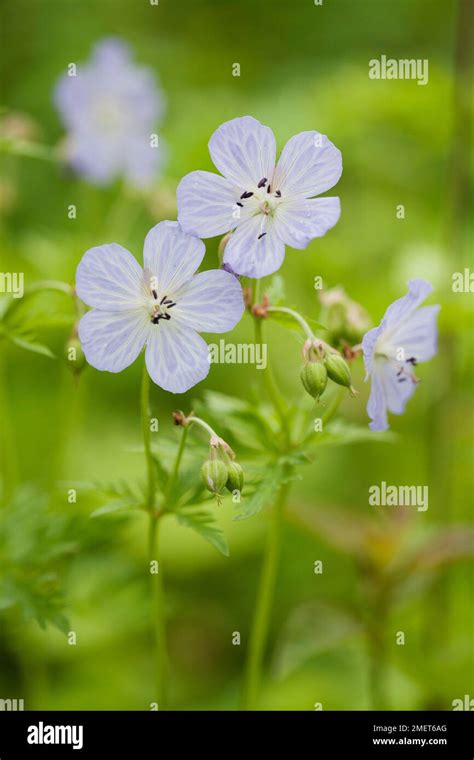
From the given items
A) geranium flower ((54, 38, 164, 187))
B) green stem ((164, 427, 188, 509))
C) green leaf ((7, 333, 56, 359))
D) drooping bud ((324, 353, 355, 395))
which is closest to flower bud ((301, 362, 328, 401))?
drooping bud ((324, 353, 355, 395))

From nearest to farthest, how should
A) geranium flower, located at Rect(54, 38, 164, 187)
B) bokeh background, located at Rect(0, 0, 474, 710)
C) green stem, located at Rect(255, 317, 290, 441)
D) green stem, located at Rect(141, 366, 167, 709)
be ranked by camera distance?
green stem, located at Rect(141, 366, 167, 709) < green stem, located at Rect(255, 317, 290, 441) < bokeh background, located at Rect(0, 0, 474, 710) < geranium flower, located at Rect(54, 38, 164, 187)

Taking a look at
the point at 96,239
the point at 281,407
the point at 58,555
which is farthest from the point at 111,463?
the point at 281,407

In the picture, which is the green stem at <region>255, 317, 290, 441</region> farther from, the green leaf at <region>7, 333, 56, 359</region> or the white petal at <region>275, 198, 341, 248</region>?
the green leaf at <region>7, 333, 56, 359</region>

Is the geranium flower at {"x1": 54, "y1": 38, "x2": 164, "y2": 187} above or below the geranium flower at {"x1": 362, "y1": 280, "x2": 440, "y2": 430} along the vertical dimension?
above

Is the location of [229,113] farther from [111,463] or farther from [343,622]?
[343,622]

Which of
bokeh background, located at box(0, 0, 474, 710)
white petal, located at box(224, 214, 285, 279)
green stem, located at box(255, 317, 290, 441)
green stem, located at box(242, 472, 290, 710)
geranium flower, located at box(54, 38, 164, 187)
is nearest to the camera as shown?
white petal, located at box(224, 214, 285, 279)

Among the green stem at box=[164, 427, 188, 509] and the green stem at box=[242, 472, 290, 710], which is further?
the green stem at box=[242, 472, 290, 710]

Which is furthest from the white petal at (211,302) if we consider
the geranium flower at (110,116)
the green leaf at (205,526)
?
the geranium flower at (110,116)

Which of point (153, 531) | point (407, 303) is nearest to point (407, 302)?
point (407, 303)
